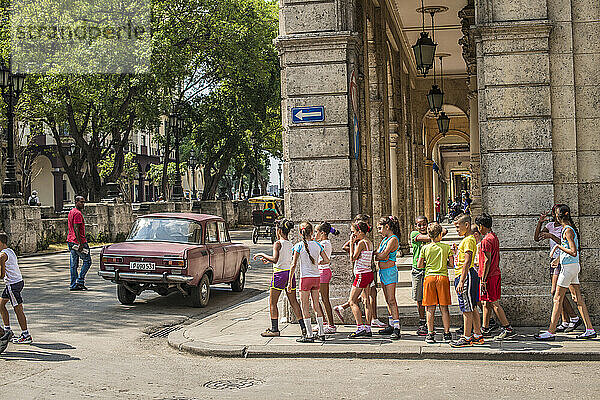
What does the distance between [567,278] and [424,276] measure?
1.76 meters

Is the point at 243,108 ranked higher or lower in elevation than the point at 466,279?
higher

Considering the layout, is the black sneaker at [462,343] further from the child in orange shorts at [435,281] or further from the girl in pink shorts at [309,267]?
the girl in pink shorts at [309,267]

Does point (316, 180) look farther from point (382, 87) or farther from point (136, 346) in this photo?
point (382, 87)

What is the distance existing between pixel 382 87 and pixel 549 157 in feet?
31.5

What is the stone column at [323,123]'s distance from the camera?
11.6 metres

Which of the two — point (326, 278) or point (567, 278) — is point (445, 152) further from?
point (567, 278)

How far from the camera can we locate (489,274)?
9.77m

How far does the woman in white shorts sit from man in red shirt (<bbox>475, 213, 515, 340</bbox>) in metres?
0.48

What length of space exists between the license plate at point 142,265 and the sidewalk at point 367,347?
112 inches

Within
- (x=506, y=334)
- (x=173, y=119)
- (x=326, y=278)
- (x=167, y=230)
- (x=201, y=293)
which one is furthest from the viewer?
(x=173, y=119)

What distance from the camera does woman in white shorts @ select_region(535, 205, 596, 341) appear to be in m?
9.73

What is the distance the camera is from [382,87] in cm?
2009

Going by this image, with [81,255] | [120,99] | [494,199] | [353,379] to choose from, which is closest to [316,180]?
[494,199]

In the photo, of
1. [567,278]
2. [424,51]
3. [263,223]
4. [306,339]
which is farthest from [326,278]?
[263,223]
